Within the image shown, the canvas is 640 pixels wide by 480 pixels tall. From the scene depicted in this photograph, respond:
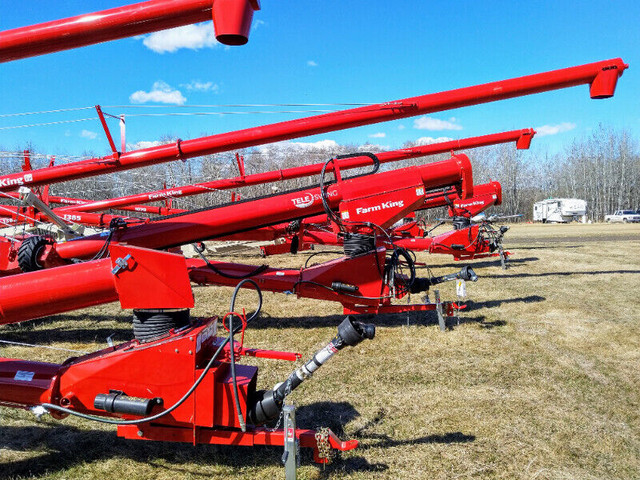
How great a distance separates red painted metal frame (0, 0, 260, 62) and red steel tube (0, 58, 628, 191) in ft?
9.56

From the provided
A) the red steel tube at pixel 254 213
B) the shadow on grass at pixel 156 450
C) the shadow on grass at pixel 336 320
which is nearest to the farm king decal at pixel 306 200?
the red steel tube at pixel 254 213

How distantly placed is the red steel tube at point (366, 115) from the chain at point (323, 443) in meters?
3.20

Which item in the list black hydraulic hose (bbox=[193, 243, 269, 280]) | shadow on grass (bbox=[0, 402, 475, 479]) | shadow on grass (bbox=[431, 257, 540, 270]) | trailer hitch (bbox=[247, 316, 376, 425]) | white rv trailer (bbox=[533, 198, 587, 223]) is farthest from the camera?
white rv trailer (bbox=[533, 198, 587, 223])

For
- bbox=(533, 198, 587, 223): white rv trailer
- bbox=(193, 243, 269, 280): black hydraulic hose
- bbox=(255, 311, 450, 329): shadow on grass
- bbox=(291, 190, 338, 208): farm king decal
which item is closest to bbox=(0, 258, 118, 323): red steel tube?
bbox=(291, 190, 338, 208): farm king decal

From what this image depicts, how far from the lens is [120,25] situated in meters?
1.72

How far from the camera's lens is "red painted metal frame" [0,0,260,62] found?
64.9 inches

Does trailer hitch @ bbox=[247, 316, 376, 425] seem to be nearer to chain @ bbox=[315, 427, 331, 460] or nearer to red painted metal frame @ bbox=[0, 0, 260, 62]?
chain @ bbox=[315, 427, 331, 460]

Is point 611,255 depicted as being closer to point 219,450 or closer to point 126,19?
point 219,450

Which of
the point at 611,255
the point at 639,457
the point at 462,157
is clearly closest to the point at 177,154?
the point at 462,157

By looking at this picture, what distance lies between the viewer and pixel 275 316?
743 cm

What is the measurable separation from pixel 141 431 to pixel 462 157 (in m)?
4.53

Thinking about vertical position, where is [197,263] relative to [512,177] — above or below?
below

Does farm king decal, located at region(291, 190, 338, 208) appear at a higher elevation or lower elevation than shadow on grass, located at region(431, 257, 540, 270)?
higher

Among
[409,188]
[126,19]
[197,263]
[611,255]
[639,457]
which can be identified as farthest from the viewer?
[611,255]
